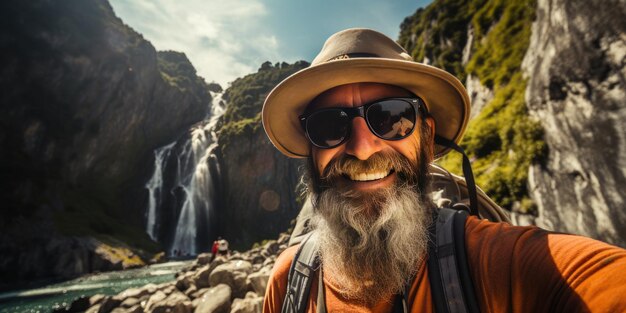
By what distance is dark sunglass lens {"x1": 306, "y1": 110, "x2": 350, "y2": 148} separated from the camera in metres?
1.81

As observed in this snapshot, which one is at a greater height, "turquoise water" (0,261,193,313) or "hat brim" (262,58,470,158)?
"hat brim" (262,58,470,158)

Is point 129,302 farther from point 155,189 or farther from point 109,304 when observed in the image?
point 155,189

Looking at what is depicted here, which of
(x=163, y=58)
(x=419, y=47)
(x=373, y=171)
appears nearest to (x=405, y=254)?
(x=373, y=171)

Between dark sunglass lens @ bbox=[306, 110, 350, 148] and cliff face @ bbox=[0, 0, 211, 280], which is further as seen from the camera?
cliff face @ bbox=[0, 0, 211, 280]

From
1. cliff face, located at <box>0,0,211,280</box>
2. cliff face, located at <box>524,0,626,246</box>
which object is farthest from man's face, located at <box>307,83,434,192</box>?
cliff face, located at <box>0,0,211,280</box>

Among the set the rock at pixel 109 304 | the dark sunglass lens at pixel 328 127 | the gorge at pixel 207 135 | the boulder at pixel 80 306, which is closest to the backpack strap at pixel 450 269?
the dark sunglass lens at pixel 328 127

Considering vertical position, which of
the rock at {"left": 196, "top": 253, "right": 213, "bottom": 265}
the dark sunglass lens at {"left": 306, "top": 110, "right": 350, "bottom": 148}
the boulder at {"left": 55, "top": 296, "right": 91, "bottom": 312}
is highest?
the dark sunglass lens at {"left": 306, "top": 110, "right": 350, "bottom": 148}

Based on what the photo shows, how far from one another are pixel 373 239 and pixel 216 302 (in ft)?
16.8

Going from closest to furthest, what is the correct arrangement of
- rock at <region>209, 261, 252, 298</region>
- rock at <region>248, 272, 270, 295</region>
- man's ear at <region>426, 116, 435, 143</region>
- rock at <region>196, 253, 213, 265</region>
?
1. man's ear at <region>426, 116, 435, 143</region>
2. rock at <region>248, 272, 270, 295</region>
3. rock at <region>209, 261, 252, 298</region>
4. rock at <region>196, 253, 213, 265</region>

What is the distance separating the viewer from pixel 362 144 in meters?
1.75

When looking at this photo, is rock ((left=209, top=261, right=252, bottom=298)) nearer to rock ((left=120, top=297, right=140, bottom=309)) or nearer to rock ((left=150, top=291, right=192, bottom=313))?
rock ((left=150, top=291, right=192, bottom=313))

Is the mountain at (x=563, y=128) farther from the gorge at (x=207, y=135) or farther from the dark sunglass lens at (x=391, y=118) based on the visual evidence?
the dark sunglass lens at (x=391, y=118)

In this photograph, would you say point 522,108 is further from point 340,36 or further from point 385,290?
point 385,290

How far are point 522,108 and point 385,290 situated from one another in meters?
10.5
